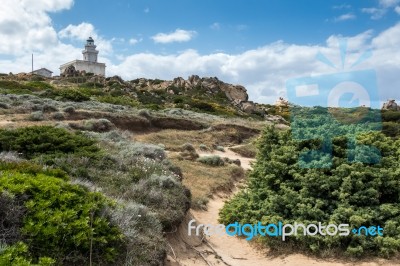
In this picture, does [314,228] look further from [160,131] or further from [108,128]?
[160,131]

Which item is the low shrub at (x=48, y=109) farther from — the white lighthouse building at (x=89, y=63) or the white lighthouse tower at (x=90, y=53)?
the white lighthouse tower at (x=90, y=53)

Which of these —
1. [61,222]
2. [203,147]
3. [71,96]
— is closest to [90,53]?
[71,96]

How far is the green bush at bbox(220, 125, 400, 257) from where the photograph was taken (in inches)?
287

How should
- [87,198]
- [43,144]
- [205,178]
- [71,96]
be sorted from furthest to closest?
[71,96]
[205,178]
[43,144]
[87,198]

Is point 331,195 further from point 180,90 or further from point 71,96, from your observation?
point 180,90

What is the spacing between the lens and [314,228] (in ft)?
24.7

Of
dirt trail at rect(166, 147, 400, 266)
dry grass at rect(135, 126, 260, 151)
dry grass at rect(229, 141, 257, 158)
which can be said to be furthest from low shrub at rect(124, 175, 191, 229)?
dry grass at rect(229, 141, 257, 158)

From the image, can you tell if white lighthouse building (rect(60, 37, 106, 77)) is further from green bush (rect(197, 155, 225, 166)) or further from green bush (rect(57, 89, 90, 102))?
green bush (rect(197, 155, 225, 166))

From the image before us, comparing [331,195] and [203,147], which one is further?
[203,147]

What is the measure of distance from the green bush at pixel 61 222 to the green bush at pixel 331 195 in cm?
395

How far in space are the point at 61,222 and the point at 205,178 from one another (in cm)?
1014

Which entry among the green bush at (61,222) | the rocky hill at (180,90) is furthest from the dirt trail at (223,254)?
the rocky hill at (180,90)

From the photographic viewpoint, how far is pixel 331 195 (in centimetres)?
798

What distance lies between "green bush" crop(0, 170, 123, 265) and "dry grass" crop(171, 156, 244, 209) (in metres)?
5.99
